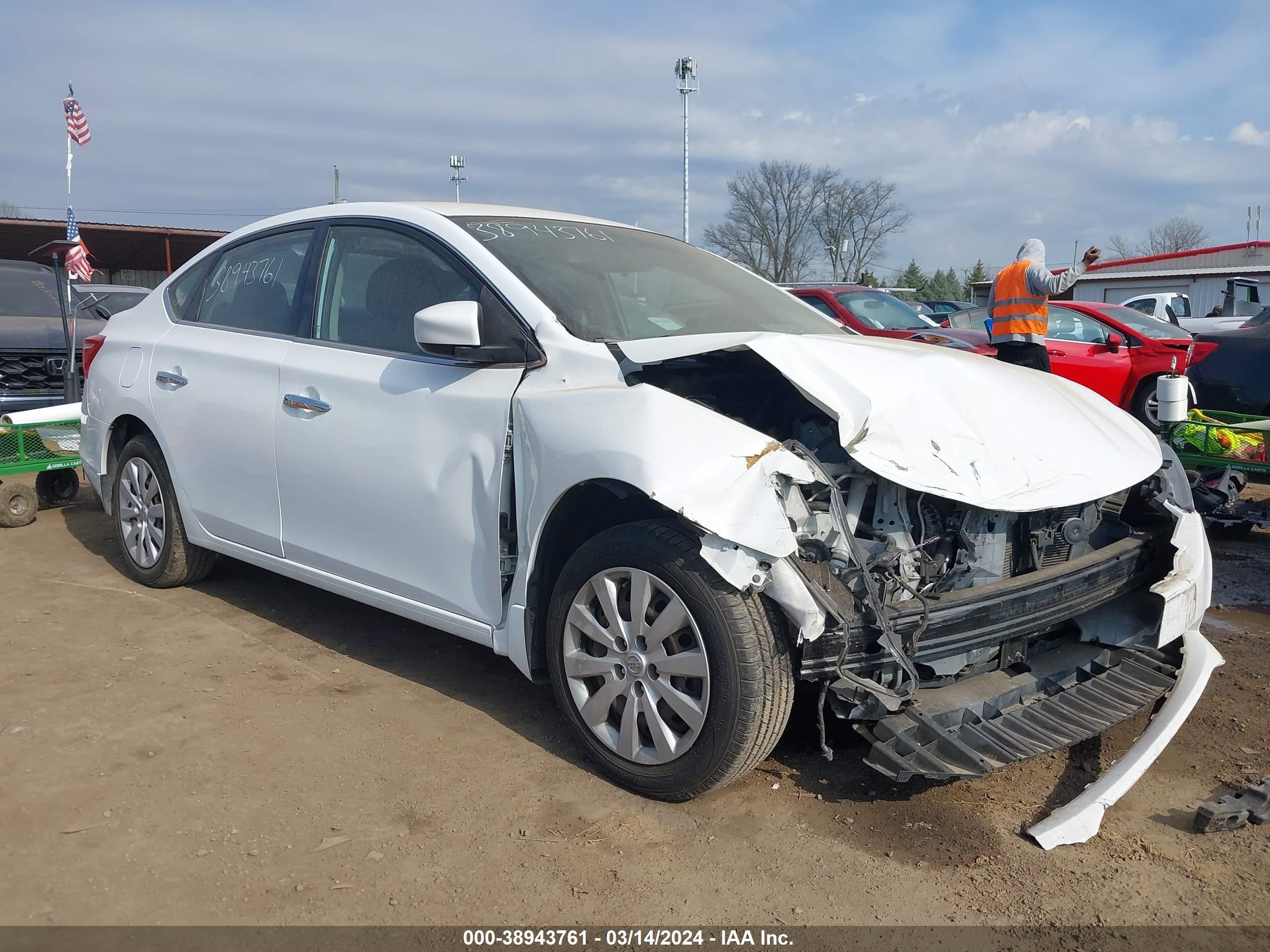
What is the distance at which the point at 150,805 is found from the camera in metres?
2.89

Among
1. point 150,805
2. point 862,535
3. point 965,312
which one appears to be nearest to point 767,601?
point 862,535

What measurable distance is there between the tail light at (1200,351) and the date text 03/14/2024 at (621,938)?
7456 mm

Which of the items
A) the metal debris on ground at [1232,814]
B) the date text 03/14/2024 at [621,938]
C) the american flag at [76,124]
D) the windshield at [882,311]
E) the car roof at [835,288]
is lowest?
the date text 03/14/2024 at [621,938]

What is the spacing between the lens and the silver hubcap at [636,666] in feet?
9.08

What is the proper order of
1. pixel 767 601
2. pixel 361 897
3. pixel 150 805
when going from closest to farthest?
pixel 361 897, pixel 767 601, pixel 150 805

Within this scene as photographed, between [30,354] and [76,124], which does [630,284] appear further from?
[76,124]

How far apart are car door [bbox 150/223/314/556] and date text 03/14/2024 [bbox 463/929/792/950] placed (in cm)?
210

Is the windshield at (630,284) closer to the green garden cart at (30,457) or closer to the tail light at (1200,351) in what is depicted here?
the green garden cart at (30,457)

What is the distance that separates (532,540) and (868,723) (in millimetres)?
1121

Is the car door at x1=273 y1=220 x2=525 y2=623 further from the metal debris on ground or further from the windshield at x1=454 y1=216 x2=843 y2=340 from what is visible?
the metal debris on ground

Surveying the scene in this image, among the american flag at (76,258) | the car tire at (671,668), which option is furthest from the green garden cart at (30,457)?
the car tire at (671,668)

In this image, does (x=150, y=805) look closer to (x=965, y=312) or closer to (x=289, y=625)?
(x=289, y=625)

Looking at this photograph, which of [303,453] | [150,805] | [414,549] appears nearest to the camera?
[150,805]

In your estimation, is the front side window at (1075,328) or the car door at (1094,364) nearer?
the car door at (1094,364)
